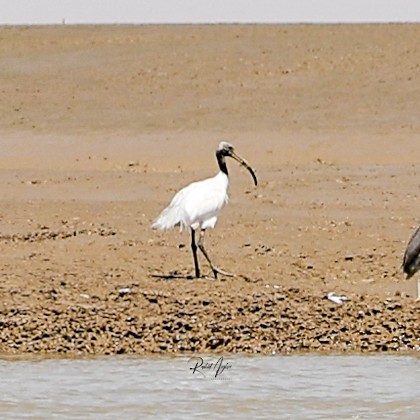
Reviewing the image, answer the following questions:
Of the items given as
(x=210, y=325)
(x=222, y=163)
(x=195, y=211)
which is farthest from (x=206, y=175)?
(x=210, y=325)

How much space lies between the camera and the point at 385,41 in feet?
103

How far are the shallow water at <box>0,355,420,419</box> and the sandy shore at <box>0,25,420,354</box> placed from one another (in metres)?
0.34

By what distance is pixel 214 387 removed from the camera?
9422mm

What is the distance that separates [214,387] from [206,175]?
10.3 m

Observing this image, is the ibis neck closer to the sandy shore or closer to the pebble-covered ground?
the sandy shore

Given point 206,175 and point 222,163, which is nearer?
point 222,163

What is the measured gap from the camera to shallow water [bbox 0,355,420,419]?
899 cm

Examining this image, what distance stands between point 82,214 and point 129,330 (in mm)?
5148

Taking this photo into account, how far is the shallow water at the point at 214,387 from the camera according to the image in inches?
354

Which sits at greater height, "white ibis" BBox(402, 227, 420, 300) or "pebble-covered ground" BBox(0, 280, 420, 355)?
"white ibis" BBox(402, 227, 420, 300)

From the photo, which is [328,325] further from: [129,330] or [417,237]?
[417,237]

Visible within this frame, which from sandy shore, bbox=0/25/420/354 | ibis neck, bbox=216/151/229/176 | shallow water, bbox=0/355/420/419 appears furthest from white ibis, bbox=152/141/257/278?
shallow water, bbox=0/355/420/419
